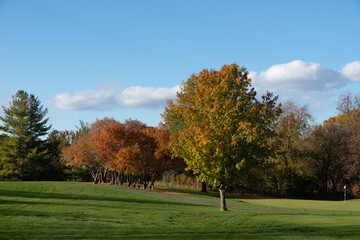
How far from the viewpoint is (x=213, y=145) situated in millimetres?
21344

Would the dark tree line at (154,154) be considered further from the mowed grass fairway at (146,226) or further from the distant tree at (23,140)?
the mowed grass fairway at (146,226)

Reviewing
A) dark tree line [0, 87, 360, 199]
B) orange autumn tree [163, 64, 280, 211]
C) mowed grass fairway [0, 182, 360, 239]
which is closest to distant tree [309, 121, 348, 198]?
dark tree line [0, 87, 360, 199]

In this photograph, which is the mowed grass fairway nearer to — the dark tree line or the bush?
the dark tree line

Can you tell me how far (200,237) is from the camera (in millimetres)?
12914

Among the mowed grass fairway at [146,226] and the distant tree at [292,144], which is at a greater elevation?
the distant tree at [292,144]

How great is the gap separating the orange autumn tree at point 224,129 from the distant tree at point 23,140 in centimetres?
4176

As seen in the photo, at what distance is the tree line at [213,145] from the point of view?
2189cm

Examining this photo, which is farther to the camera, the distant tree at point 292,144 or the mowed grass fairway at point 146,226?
the distant tree at point 292,144

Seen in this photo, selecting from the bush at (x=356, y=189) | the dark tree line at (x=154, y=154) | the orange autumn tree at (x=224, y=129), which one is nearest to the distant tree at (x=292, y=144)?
the dark tree line at (x=154, y=154)

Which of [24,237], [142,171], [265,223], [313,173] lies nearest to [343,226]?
[265,223]

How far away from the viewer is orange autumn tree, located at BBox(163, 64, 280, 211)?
21.4 m

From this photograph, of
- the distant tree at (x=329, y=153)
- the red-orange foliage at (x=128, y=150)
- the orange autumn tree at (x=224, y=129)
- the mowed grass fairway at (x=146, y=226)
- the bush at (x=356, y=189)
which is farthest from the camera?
the distant tree at (x=329, y=153)

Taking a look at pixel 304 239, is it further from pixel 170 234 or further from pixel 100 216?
pixel 100 216

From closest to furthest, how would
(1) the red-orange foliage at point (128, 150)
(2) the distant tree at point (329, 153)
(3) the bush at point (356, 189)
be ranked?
(1) the red-orange foliage at point (128, 150) → (3) the bush at point (356, 189) → (2) the distant tree at point (329, 153)
